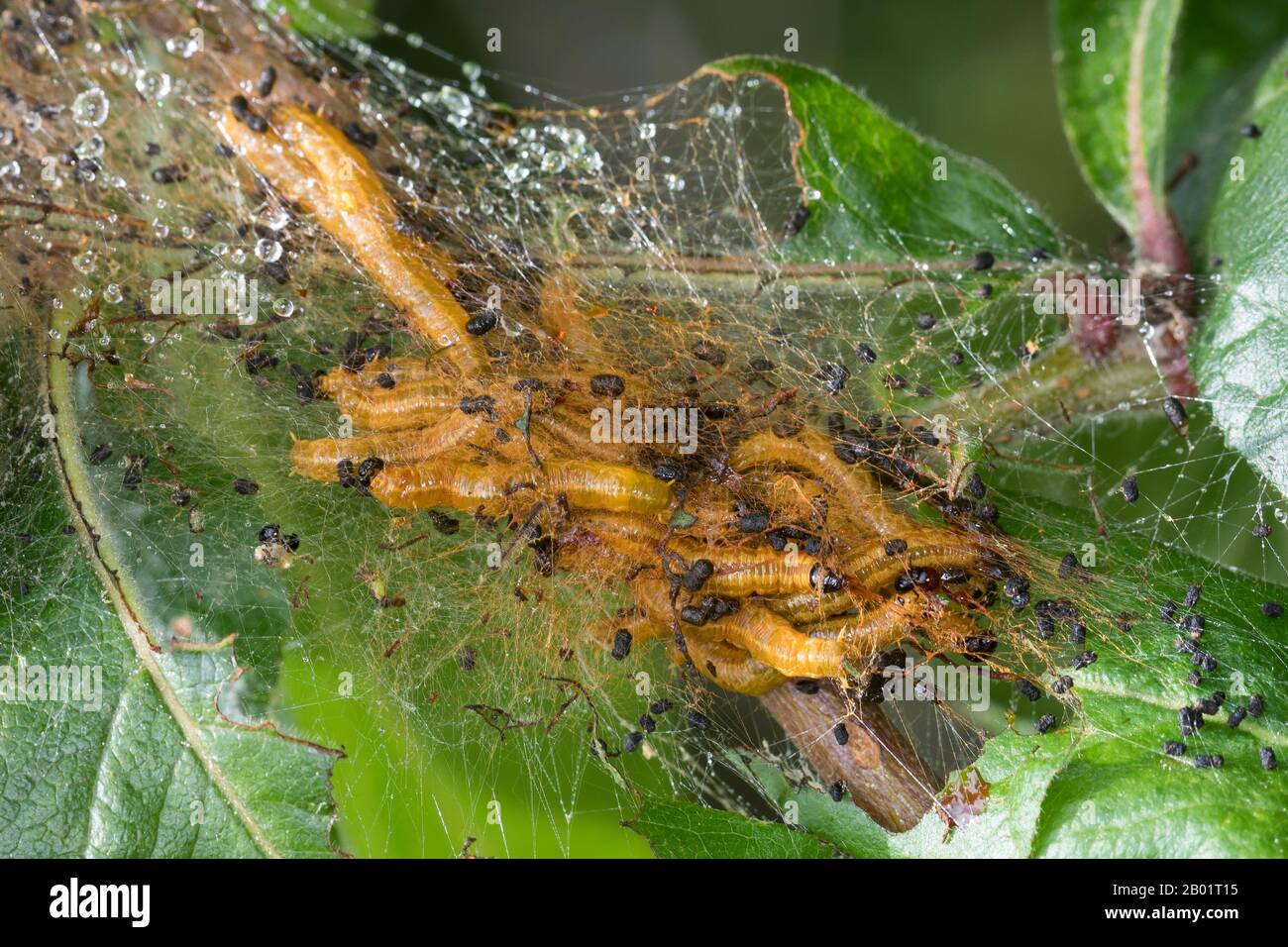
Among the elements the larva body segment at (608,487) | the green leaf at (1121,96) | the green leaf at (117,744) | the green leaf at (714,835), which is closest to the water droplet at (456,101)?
the larva body segment at (608,487)

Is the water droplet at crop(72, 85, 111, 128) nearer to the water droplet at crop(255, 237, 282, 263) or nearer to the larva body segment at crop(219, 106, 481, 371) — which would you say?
the larva body segment at crop(219, 106, 481, 371)

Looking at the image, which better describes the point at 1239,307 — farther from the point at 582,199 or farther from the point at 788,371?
the point at 582,199

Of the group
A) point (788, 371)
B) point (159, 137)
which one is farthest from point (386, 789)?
point (159, 137)

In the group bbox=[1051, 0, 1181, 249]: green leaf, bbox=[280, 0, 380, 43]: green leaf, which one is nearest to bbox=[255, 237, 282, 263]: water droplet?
bbox=[280, 0, 380, 43]: green leaf

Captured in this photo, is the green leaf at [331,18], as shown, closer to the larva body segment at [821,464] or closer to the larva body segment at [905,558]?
the larva body segment at [821,464]
